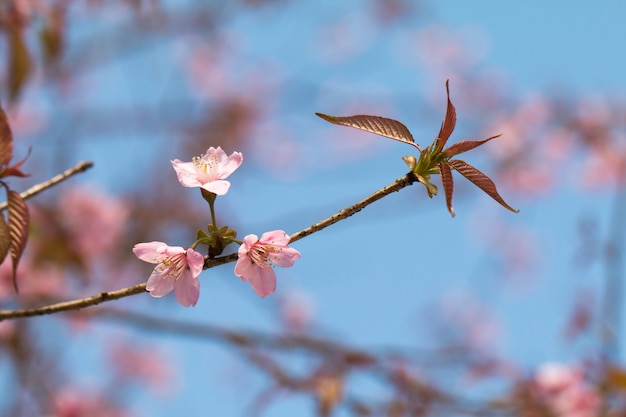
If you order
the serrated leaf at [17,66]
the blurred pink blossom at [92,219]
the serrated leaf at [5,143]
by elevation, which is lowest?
the serrated leaf at [5,143]

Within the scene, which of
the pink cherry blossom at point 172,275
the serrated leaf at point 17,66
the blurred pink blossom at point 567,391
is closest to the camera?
the pink cherry blossom at point 172,275

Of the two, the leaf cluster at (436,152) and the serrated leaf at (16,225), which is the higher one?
the leaf cluster at (436,152)

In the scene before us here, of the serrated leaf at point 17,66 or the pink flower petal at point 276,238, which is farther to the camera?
the serrated leaf at point 17,66

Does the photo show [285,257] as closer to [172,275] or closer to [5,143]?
[172,275]

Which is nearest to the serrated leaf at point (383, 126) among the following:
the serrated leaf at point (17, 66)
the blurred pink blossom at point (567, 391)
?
the serrated leaf at point (17, 66)

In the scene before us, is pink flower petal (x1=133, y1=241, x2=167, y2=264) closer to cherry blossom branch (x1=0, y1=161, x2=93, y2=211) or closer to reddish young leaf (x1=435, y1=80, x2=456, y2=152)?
cherry blossom branch (x1=0, y1=161, x2=93, y2=211)

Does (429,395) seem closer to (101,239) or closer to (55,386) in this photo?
(101,239)

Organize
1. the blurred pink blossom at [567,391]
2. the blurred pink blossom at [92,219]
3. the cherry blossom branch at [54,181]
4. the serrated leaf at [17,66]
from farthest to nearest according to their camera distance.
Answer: the blurred pink blossom at [92,219] → the blurred pink blossom at [567,391] → the serrated leaf at [17,66] → the cherry blossom branch at [54,181]

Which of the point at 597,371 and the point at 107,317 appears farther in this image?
the point at 597,371

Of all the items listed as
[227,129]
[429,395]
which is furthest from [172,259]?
[227,129]

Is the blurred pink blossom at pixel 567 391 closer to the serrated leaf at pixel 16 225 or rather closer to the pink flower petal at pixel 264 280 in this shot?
the pink flower petal at pixel 264 280
